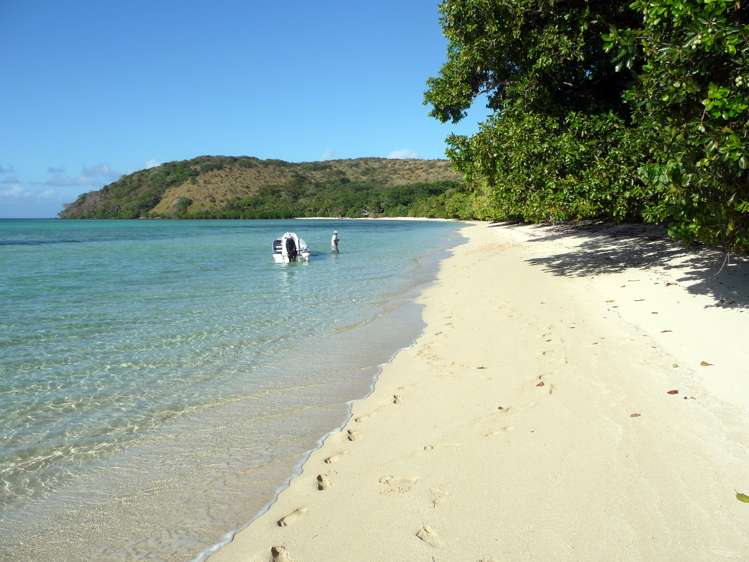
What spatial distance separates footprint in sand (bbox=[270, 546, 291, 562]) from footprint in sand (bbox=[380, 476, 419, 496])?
2.98ft

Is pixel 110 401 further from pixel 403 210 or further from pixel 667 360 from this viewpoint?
pixel 403 210


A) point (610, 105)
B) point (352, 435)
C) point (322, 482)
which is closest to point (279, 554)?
point (322, 482)

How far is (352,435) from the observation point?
5.36 m

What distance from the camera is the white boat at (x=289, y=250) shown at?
1096 inches

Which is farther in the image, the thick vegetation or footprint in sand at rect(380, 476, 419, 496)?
the thick vegetation

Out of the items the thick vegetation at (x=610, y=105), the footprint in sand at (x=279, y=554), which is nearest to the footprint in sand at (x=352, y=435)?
the footprint in sand at (x=279, y=554)

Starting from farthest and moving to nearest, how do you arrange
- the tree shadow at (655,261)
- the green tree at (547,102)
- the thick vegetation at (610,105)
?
the green tree at (547,102)
the tree shadow at (655,261)
the thick vegetation at (610,105)

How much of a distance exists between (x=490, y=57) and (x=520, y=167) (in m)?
3.31

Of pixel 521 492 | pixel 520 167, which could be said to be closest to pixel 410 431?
pixel 521 492

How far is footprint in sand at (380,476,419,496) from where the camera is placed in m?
4.00

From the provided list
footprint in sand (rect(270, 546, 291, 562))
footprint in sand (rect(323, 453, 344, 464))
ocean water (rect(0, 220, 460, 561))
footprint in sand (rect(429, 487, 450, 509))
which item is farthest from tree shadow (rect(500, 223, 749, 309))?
footprint in sand (rect(270, 546, 291, 562))

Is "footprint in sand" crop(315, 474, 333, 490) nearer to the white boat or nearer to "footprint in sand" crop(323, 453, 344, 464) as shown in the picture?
"footprint in sand" crop(323, 453, 344, 464)

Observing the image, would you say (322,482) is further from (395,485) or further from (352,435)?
(352,435)

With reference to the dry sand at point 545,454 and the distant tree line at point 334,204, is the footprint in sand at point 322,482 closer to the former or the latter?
the dry sand at point 545,454
